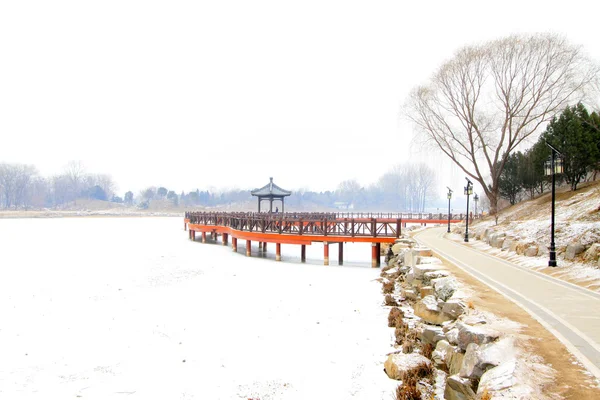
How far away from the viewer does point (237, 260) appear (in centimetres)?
2373

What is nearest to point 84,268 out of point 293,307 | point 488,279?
point 293,307

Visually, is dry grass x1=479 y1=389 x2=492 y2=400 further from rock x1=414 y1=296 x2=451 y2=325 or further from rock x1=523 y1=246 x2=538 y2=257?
rock x1=523 y1=246 x2=538 y2=257

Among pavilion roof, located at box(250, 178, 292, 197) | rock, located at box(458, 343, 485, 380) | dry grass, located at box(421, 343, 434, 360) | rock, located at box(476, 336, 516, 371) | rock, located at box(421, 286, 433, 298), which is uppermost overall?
pavilion roof, located at box(250, 178, 292, 197)

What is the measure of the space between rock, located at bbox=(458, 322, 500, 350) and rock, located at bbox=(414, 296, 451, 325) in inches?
68.8

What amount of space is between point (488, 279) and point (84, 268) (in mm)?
18310

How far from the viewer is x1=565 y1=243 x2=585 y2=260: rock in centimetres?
1159

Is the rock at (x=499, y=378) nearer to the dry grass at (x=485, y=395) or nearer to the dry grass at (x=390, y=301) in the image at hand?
the dry grass at (x=485, y=395)

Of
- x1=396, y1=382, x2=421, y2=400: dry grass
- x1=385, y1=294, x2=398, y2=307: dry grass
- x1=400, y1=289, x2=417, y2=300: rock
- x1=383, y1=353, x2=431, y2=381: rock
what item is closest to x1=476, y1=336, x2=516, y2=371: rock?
x1=396, y1=382, x2=421, y2=400: dry grass

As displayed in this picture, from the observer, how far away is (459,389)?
4.76 metres

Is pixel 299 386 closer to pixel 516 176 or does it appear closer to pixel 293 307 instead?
pixel 293 307

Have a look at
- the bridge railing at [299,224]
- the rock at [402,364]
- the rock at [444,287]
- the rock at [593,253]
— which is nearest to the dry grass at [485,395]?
the rock at [402,364]

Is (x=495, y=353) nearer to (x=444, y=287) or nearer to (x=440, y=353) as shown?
(x=440, y=353)

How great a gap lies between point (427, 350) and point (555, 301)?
3158mm

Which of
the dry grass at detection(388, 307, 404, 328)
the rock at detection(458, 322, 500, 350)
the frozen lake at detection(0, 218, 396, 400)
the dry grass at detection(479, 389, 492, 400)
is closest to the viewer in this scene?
the dry grass at detection(479, 389, 492, 400)
